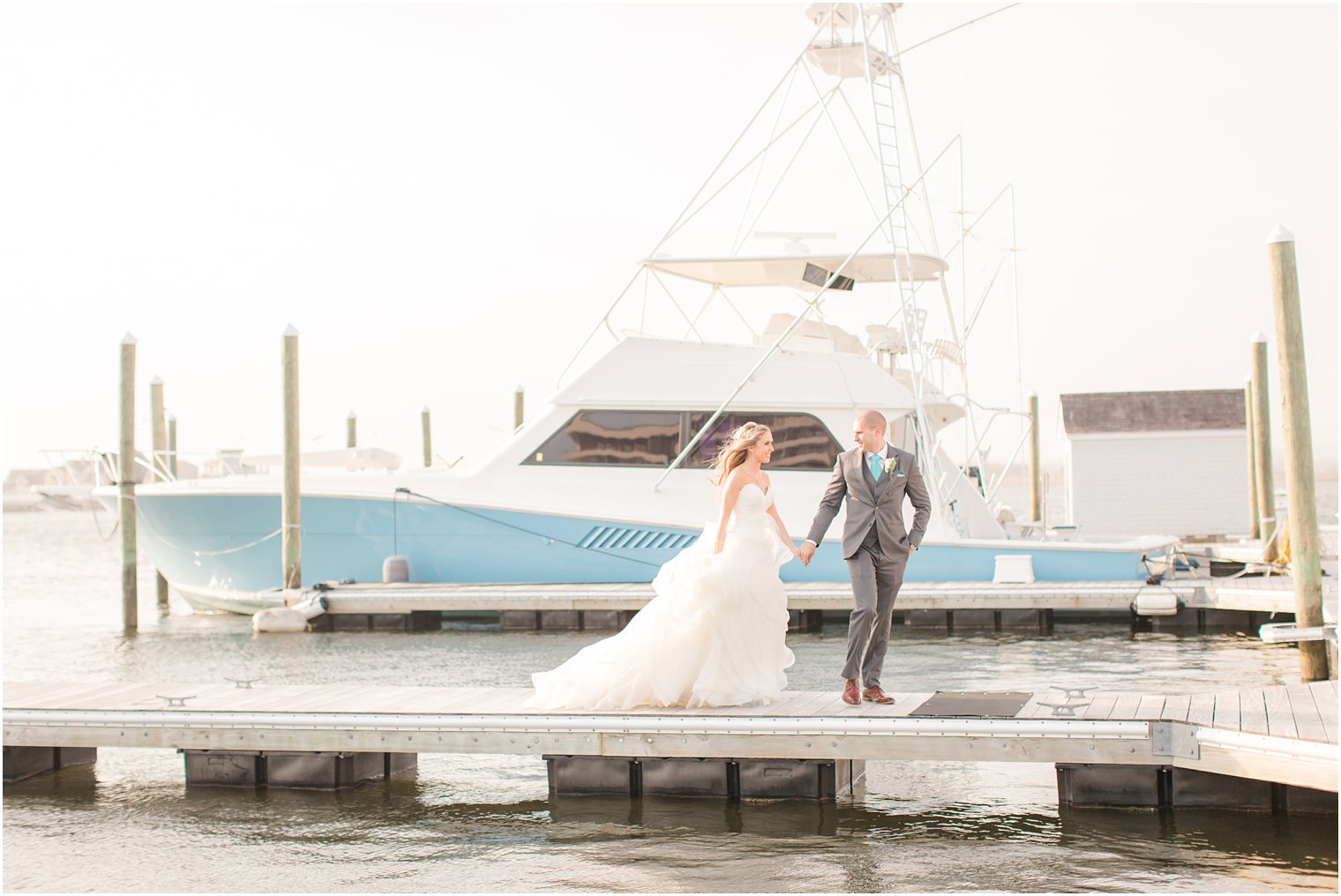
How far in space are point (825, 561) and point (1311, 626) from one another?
6304 mm

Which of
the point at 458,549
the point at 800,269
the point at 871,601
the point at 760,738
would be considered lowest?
the point at 760,738

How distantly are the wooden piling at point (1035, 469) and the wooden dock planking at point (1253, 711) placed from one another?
59.9 feet

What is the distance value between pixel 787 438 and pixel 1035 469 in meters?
12.3

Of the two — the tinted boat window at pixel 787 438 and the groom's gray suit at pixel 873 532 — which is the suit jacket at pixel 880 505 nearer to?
the groom's gray suit at pixel 873 532

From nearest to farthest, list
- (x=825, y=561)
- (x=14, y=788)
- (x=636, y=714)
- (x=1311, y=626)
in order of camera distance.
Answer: (x=636, y=714) → (x=14, y=788) → (x=1311, y=626) → (x=825, y=561)

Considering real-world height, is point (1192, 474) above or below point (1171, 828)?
above

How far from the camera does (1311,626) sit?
9.39 metres

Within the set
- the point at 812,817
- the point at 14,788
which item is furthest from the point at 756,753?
the point at 14,788

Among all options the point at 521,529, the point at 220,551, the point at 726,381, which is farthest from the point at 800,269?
the point at 220,551

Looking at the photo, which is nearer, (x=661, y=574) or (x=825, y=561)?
(x=661, y=574)

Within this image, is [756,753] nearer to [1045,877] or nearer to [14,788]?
[1045,877]

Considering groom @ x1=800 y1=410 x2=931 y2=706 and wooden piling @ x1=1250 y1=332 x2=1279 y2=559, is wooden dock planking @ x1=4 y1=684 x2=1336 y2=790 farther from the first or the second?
wooden piling @ x1=1250 y1=332 x2=1279 y2=559

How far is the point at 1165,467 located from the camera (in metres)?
31.2

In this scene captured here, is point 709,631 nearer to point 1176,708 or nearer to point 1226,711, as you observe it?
point 1176,708
